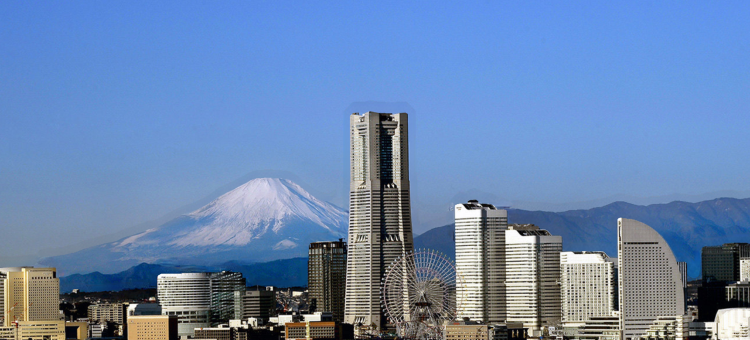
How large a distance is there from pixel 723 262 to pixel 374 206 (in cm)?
4622

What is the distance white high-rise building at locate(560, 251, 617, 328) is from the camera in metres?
136

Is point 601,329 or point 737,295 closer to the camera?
point 601,329

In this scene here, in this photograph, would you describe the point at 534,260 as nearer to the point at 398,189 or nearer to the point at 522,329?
the point at 522,329

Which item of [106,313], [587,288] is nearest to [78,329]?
[106,313]

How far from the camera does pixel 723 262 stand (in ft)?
573

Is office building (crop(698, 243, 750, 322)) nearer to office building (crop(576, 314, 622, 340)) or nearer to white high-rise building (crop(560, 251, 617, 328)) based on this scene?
white high-rise building (crop(560, 251, 617, 328))

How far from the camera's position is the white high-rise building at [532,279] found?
472 feet

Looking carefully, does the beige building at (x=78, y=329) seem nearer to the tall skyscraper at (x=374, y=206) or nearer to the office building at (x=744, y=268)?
the tall skyscraper at (x=374, y=206)

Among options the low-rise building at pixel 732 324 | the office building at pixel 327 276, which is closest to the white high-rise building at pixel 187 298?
the office building at pixel 327 276

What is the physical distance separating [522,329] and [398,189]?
31415 mm

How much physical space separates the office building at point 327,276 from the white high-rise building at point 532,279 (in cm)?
2918

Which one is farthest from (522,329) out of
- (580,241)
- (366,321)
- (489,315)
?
(580,241)

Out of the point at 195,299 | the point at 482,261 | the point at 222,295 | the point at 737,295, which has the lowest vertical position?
the point at 737,295

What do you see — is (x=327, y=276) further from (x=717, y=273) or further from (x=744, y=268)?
(x=744, y=268)
